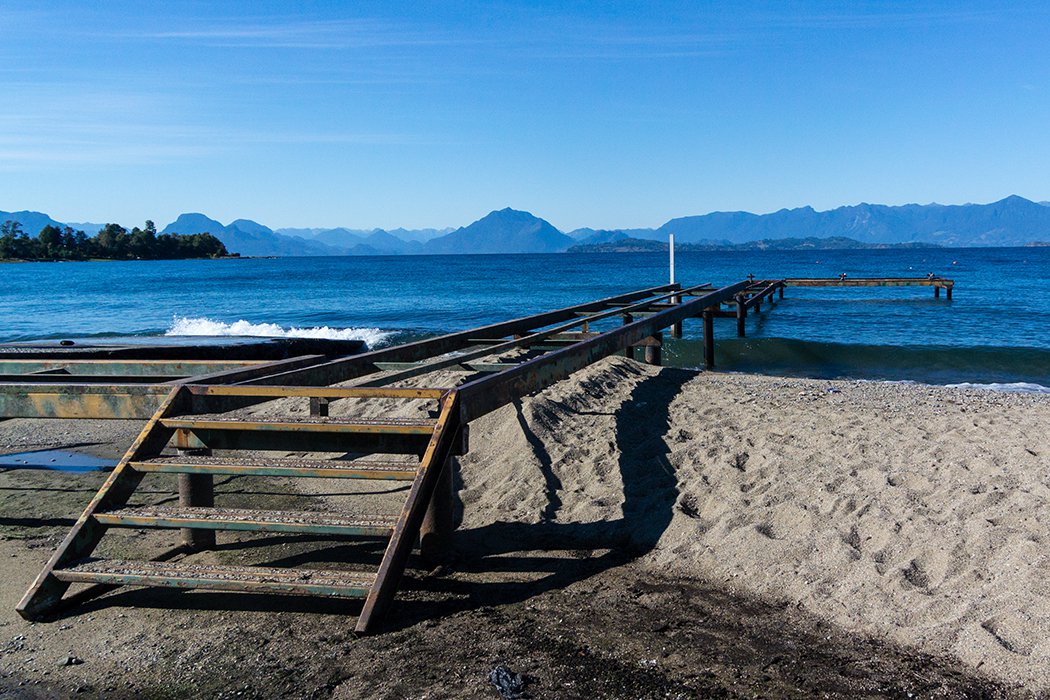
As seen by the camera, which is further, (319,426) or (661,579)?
(661,579)

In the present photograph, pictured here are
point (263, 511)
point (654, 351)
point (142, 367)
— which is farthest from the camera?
point (654, 351)

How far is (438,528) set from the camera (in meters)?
4.95

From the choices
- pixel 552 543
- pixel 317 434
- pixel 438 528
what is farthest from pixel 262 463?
pixel 552 543

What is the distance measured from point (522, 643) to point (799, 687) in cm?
123

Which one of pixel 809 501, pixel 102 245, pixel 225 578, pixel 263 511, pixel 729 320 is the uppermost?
pixel 102 245

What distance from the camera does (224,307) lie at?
4459 cm

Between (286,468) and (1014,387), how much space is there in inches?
555

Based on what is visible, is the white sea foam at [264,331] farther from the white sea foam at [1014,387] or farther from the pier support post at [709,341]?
the white sea foam at [1014,387]

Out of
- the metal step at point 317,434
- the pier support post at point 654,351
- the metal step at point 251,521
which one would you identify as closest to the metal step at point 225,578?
the metal step at point 251,521

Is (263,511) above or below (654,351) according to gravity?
above

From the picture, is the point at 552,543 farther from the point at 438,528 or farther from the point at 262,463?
the point at 262,463

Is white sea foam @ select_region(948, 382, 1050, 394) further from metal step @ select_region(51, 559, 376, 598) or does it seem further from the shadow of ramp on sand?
metal step @ select_region(51, 559, 376, 598)

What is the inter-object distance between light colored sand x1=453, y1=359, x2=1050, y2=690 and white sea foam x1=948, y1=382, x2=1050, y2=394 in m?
5.23

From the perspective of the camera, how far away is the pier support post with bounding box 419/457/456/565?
16.1 ft
